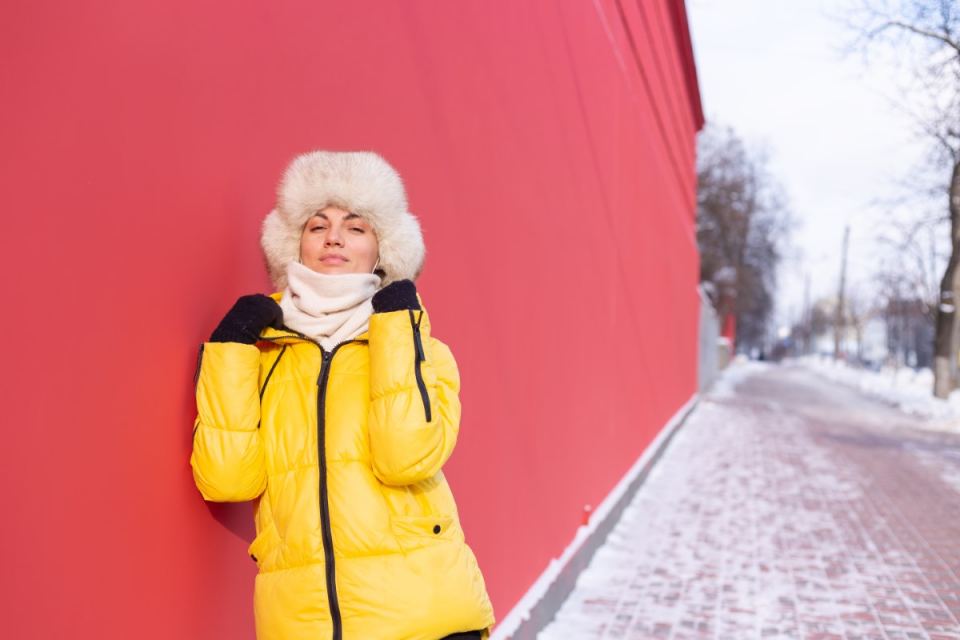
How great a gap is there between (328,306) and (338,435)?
29 cm

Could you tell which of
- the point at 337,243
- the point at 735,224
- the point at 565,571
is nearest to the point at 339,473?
the point at 337,243

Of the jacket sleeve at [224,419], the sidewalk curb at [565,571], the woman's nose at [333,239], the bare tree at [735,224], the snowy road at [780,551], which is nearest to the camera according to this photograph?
the jacket sleeve at [224,419]

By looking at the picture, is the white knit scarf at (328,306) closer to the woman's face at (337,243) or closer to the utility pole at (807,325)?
the woman's face at (337,243)

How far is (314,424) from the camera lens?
1963 mm

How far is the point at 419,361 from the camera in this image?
1.95 m

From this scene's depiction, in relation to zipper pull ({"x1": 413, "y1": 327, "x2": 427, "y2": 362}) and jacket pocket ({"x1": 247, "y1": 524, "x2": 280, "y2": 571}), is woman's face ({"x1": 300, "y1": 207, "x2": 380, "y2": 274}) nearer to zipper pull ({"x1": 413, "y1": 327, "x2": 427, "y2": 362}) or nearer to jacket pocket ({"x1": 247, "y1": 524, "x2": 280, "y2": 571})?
zipper pull ({"x1": 413, "y1": 327, "x2": 427, "y2": 362})

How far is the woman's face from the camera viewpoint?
2.13m

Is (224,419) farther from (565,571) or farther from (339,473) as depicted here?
(565,571)

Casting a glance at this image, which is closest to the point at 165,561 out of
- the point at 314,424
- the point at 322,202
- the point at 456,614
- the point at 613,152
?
the point at 314,424

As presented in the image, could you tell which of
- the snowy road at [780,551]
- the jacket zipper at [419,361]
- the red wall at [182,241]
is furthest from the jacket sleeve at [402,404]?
the snowy road at [780,551]

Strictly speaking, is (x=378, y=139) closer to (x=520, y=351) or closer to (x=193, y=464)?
(x=193, y=464)

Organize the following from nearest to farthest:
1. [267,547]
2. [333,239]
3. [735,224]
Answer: [267,547]
[333,239]
[735,224]

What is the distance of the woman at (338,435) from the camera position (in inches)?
74.1

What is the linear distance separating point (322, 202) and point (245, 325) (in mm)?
376
